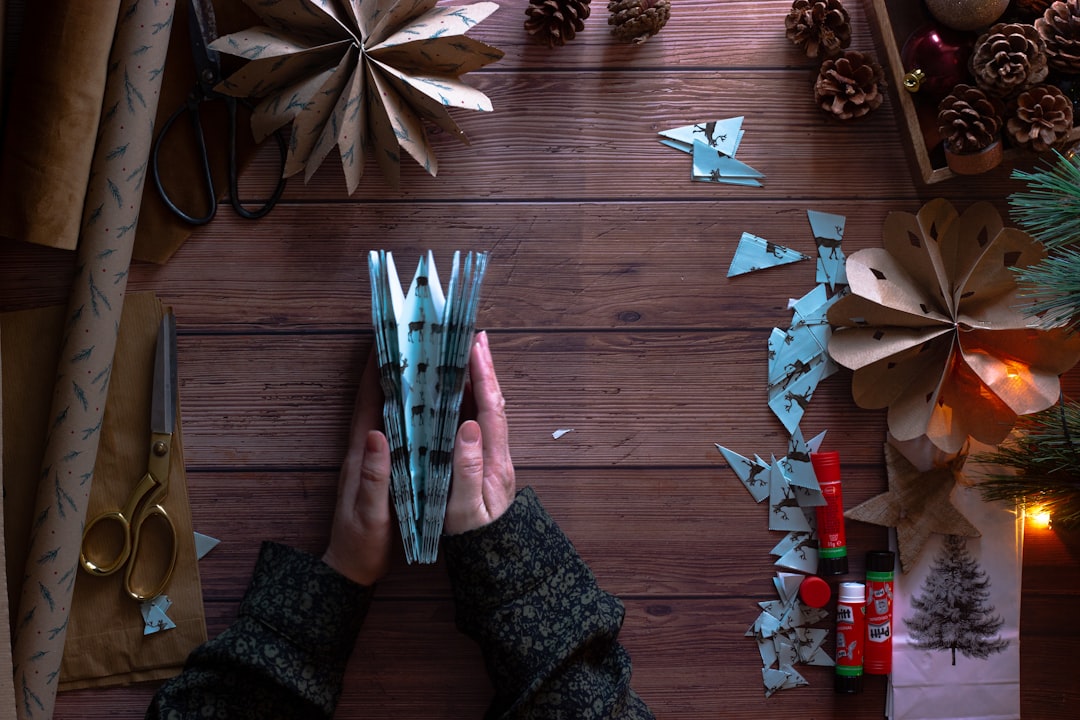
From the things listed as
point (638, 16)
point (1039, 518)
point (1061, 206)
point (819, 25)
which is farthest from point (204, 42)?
point (1039, 518)

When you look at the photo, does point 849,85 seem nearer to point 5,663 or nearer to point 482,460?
point 482,460

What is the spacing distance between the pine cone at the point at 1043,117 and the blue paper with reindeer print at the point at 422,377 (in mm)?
651

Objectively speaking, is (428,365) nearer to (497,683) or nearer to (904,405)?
(497,683)

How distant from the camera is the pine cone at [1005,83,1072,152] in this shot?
0.95 metres

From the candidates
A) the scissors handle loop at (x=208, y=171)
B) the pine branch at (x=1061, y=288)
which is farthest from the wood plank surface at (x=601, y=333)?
the pine branch at (x=1061, y=288)

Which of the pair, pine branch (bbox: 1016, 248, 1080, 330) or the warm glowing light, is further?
the warm glowing light

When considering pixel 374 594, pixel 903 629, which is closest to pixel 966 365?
pixel 903 629

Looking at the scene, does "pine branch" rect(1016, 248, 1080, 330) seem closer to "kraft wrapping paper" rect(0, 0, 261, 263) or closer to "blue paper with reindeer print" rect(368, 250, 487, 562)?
"blue paper with reindeer print" rect(368, 250, 487, 562)

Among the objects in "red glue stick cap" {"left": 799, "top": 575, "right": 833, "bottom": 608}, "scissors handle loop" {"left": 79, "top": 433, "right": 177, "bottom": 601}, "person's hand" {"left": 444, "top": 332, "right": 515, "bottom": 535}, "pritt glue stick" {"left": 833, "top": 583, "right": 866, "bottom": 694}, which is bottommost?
"pritt glue stick" {"left": 833, "top": 583, "right": 866, "bottom": 694}

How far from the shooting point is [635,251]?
1048 mm

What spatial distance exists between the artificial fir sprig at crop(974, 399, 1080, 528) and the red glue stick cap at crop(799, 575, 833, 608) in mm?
225

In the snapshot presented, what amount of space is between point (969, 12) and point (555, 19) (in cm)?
48

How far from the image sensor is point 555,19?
0.99 metres

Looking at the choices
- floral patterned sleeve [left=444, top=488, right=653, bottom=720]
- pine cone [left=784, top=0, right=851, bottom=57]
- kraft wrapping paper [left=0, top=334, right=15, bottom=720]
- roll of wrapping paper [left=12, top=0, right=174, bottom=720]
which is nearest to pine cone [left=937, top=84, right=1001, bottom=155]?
pine cone [left=784, top=0, right=851, bottom=57]
